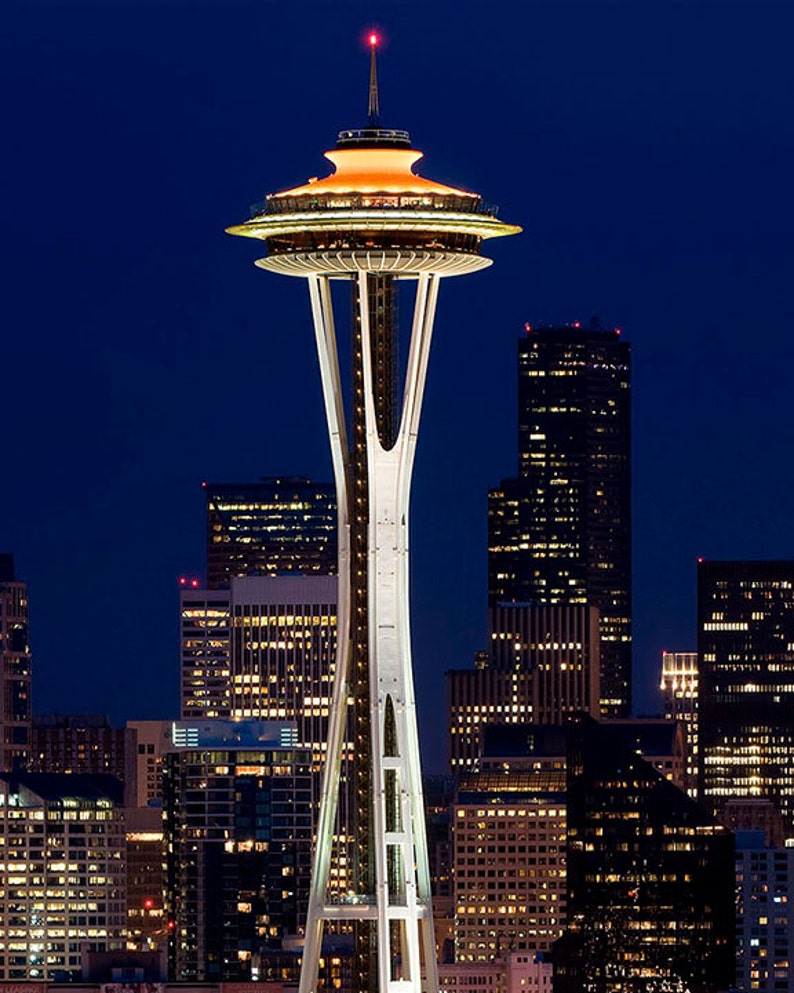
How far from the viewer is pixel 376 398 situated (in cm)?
10656

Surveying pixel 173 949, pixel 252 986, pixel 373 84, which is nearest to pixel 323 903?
pixel 373 84

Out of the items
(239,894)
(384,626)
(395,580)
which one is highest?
(395,580)

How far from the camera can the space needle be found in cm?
10606

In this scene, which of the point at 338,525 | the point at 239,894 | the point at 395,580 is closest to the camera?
the point at 395,580

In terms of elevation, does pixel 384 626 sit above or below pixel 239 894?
above

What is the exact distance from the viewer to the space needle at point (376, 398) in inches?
4176

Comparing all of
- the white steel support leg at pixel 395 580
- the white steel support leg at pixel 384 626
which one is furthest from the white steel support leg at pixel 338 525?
the white steel support leg at pixel 395 580

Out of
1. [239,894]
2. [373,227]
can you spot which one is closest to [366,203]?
[373,227]

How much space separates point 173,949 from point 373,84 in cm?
9040

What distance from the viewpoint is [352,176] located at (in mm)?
107438

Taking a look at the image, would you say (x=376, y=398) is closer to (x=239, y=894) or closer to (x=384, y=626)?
(x=384, y=626)

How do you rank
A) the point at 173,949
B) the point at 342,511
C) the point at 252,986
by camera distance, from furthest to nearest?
the point at 173,949 → the point at 252,986 → the point at 342,511

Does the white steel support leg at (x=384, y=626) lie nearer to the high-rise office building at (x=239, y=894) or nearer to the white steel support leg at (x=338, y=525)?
the white steel support leg at (x=338, y=525)

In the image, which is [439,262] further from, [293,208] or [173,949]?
[173,949]
